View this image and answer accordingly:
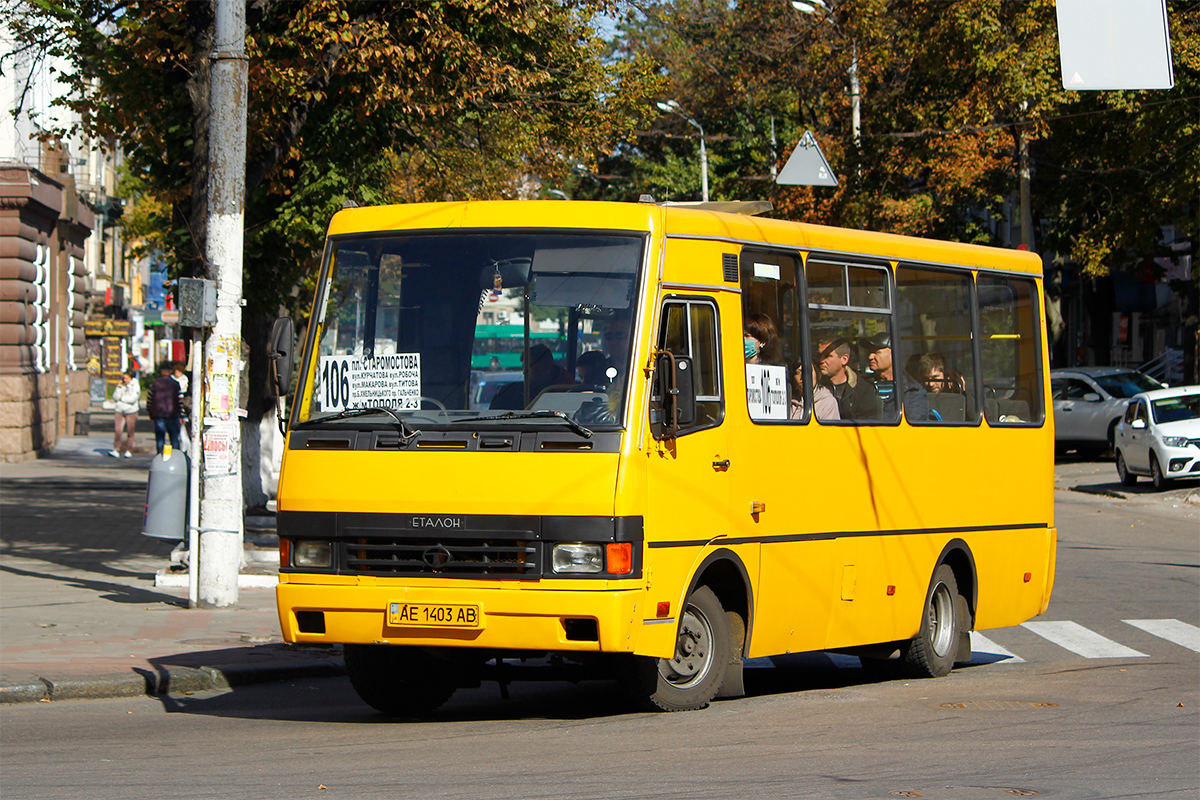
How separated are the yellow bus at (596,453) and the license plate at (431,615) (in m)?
0.01

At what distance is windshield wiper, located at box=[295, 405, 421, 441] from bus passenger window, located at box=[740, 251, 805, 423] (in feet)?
6.56

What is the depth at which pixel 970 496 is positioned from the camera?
11492 millimetres

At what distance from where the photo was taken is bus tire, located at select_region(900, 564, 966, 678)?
11.1 metres

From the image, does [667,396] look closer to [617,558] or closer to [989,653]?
[617,558]

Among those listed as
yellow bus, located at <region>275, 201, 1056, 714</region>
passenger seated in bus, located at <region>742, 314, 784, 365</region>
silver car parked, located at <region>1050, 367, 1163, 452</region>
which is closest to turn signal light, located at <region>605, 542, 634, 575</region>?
yellow bus, located at <region>275, 201, 1056, 714</region>

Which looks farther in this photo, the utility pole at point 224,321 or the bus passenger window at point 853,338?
the utility pole at point 224,321

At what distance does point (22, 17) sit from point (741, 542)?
13771mm

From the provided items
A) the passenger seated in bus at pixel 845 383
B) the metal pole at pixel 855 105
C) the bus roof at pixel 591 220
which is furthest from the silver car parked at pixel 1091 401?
the bus roof at pixel 591 220

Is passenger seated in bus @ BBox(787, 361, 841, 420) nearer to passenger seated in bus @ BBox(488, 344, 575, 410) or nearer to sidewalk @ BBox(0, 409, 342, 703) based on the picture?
passenger seated in bus @ BBox(488, 344, 575, 410)

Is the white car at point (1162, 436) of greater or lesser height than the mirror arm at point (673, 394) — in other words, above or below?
below

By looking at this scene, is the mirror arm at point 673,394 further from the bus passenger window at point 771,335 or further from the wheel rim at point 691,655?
the wheel rim at point 691,655

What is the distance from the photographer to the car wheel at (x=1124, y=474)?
2827cm

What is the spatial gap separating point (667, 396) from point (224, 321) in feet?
20.2

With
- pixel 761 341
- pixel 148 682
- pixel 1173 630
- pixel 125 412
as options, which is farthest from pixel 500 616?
pixel 125 412
